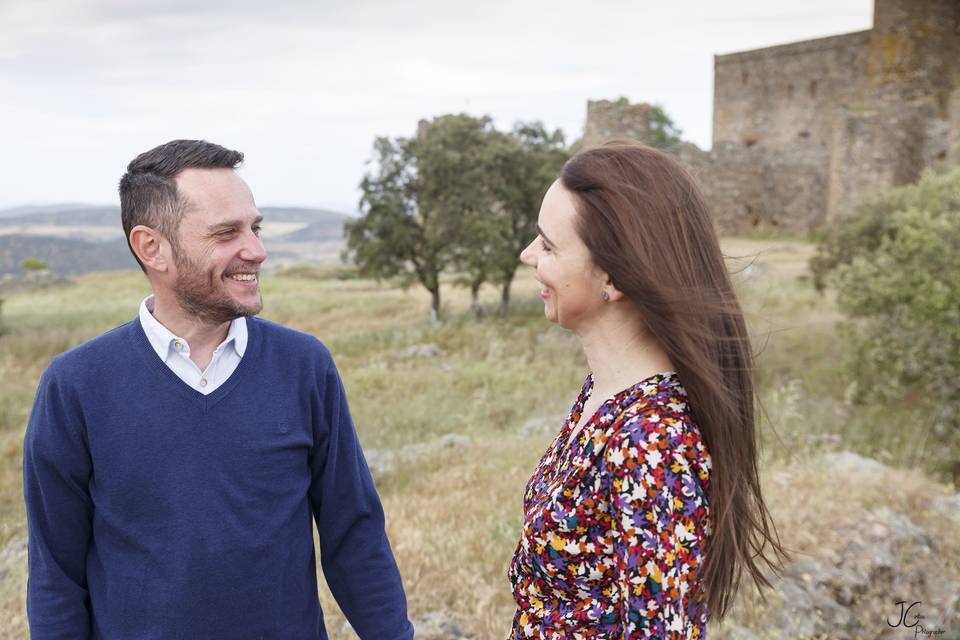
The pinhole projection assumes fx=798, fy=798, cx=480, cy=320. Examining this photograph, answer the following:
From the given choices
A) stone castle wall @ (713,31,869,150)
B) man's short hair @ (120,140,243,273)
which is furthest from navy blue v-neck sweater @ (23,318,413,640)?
stone castle wall @ (713,31,869,150)

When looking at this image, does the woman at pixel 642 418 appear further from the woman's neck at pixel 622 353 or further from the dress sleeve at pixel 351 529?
the dress sleeve at pixel 351 529

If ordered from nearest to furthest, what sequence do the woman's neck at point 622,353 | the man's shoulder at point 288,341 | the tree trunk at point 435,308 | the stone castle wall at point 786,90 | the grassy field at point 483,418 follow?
the woman's neck at point 622,353 → the man's shoulder at point 288,341 → the grassy field at point 483,418 → the tree trunk at point 435,308 → the stone castle wall at point 786,90

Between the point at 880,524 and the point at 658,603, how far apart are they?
15.1ft

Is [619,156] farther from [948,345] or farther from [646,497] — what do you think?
[948,345]

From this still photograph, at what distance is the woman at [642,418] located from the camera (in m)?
1.73

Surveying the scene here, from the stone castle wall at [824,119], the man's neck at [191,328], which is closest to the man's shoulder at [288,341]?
the man's neck at [191,328]

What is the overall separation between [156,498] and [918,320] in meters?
10.4

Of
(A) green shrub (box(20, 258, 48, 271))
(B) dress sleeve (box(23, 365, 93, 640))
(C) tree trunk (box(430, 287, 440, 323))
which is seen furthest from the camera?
(A) green shrub (box(20, 258, 48, 271))

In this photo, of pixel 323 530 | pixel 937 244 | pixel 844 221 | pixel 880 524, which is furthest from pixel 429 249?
pixel 323 530

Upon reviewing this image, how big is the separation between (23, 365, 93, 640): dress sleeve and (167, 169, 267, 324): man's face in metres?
0.43

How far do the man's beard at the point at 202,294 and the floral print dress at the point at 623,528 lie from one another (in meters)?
0.96

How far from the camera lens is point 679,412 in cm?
183

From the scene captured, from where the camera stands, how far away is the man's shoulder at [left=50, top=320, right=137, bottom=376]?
2.14 metres

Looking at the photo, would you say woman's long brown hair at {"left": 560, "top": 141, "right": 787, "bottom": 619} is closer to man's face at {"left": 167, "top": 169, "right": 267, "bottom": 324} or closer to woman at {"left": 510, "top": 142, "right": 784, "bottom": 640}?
woman at {"left": 510, "top": 142, "right": 784, "bottom": 640}
